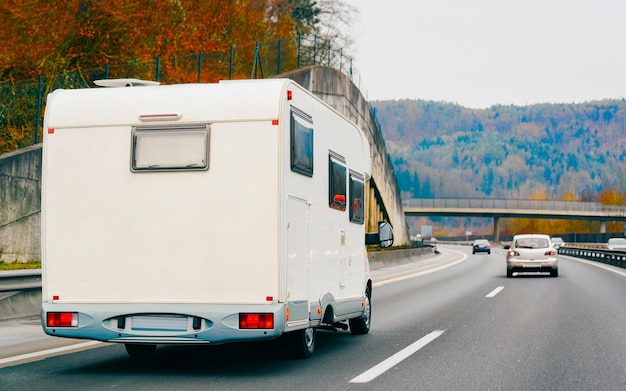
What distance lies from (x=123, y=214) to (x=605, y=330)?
758 cm

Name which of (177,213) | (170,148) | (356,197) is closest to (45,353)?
(177,213)

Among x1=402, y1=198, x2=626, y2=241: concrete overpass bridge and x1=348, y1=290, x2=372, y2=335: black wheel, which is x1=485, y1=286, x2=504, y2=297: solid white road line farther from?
x1=402, y1=198, x2=626, y2=241: concrete overpass bridge

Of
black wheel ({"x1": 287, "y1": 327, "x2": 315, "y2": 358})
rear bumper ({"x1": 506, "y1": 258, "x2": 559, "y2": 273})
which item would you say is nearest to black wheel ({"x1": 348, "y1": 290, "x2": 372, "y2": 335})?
black wheel ({"x1": 287, "y1": 327, "x2": 315, "y2": 358})

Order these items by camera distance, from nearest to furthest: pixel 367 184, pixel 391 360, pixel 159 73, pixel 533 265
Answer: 1. pixel 391 360
2. pixel 159 73
3. pixel 533 265
4. pixel 367 184

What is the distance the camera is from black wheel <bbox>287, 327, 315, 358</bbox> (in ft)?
32.7

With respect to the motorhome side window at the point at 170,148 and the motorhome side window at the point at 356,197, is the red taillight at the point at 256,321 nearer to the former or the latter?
the motorhome side window at the point at 170,148

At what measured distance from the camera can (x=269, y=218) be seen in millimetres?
8758

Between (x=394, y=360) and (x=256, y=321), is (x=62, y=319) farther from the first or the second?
(x=394, y=360)

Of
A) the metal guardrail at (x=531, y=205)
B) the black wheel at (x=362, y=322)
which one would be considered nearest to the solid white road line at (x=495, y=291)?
the black wheel at (x=362, y=322)

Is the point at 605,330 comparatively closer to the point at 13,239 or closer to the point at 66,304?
the point at 66,304

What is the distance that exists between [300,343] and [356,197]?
2721 mm

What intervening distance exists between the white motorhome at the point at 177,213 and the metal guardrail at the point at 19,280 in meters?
3.53

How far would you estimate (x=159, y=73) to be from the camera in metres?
25.7

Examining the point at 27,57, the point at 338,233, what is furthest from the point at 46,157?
the point at 27,57
